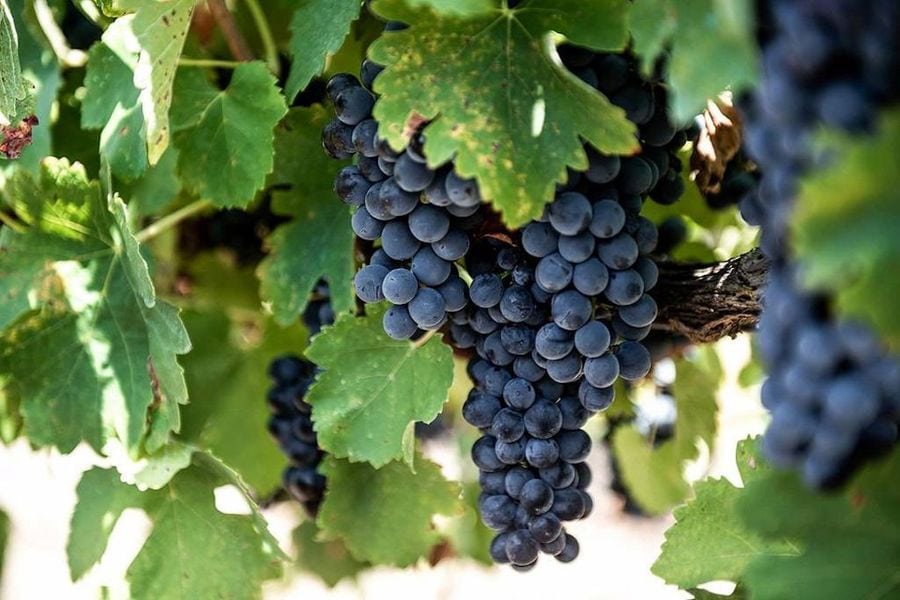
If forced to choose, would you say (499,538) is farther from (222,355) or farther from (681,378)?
(222,355)

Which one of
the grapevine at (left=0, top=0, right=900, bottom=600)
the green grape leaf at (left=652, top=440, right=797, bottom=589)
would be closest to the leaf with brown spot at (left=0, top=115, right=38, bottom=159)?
the grapevine at (left=0, top=0, right=900, bottom=600)

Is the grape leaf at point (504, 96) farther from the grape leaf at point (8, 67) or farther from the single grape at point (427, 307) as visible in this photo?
the grape leaf at point (8, 67)

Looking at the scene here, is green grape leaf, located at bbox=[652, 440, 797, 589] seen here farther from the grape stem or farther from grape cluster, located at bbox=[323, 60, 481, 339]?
grape cluster, located at bbox=[323, 60, 481, 339]

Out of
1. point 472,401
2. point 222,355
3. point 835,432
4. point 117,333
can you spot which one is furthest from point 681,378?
point 835,432

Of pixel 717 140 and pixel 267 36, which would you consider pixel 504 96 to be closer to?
pixel 717 140

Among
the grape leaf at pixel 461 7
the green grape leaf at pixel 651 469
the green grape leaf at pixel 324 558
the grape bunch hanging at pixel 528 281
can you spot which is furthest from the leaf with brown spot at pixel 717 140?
the green grape leaf at pixel 324 558

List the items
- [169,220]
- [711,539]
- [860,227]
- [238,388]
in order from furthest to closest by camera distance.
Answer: [238,388]
[169,220]
[711,539]
[860,227]

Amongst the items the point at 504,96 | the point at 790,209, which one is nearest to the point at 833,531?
the point at 790,209
